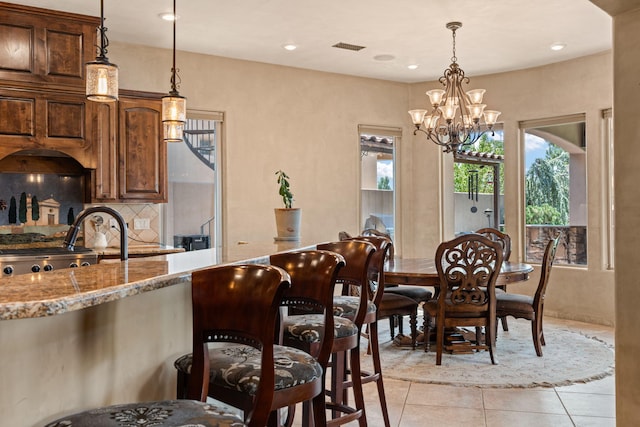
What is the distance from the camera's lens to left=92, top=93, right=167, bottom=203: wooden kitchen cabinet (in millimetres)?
5066

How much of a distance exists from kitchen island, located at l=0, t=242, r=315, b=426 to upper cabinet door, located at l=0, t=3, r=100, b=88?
316 centimetres

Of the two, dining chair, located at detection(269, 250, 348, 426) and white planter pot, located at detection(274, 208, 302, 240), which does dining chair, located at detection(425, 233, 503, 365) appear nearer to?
white planter pot, located at detection(274, 208, 302, 240)

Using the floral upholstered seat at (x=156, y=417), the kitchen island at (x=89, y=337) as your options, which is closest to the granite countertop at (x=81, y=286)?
the kitchen island at (x=89, y=337)

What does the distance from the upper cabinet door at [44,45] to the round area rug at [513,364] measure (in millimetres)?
3578

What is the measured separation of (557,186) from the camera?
6719mm

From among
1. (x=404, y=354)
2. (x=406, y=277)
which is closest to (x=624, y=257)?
(x=406, y=277)

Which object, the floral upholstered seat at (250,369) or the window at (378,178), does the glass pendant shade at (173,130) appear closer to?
the floral upholstered seat at (250,369)

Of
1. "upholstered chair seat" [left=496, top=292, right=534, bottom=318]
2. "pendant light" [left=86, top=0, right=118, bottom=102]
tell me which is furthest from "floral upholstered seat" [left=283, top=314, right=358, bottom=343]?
"upholstered chair seat" [left=496, top=292, right=534, bottom=318]

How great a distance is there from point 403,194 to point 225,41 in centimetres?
313

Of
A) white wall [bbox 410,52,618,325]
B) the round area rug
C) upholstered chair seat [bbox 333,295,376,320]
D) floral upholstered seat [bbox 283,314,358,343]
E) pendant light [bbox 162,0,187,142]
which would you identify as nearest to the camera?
floral upholstered seat [bbox 283,314,358,343]

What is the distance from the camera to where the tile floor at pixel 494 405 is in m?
3.31

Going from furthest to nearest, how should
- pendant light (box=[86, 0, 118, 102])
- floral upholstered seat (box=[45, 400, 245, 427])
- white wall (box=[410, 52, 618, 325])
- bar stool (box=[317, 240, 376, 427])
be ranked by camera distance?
white wall (box=[410, 52, 618, 325]) → bar stool (box=[317, 240, 376, 427]) → pendant light (box=[86, 0, 118, 102]) → floral upholstered seat (box=[45, 400, 245, 427])

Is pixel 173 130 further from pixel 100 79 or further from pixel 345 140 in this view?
pixel 345 140

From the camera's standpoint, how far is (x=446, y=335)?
16.3 ft
